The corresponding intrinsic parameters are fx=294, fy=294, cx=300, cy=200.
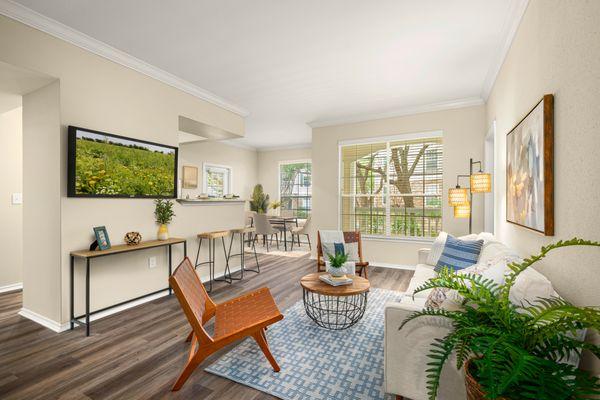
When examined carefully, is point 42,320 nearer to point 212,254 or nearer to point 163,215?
point 163,215

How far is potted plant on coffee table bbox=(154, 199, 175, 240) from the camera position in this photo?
349cm

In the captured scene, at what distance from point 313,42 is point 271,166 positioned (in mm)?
5875

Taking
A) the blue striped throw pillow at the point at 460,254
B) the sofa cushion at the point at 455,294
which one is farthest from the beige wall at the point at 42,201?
the blue striped throw pillow at the point at 460,254

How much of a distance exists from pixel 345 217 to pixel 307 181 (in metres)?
2.94

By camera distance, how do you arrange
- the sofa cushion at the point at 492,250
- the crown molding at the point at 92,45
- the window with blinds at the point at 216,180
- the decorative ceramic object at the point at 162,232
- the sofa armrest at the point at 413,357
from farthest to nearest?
the window with blinds at the point at 216,180
the decorative ceramic object at the point at 162,232
the crown molding at the point at 92,45
the sofa cushion at the point at 492,250
the sofa armrest at the point at 413,357

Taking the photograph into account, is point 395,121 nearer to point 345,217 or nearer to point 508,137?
point 345,217

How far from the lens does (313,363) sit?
7.11 feet

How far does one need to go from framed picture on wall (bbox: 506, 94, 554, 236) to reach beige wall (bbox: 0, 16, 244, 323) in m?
3.64

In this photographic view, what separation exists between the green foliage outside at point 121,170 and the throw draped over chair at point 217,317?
4.64 feet

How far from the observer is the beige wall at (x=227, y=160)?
263 inches

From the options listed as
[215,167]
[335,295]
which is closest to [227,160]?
[215,167]

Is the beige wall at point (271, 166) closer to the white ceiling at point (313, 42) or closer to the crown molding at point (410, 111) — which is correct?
the crown molding at point (410, 111)

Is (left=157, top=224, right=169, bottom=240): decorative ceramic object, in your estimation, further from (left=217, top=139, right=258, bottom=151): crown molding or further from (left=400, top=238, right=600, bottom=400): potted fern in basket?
(left=217, top=139, right=258, bottom=151): crown molding

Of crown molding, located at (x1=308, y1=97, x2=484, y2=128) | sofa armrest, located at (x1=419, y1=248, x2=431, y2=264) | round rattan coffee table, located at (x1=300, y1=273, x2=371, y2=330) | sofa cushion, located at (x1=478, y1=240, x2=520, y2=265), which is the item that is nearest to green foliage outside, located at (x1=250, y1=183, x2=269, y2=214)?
crown molding, located at (x1=308, y1=97, x2=484, y2=128)
